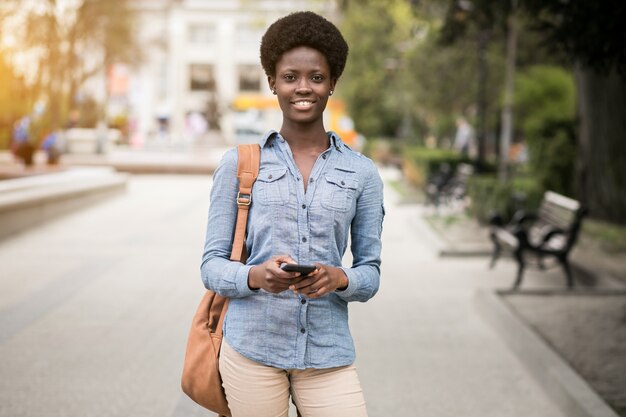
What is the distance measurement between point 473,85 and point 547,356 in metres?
24.7

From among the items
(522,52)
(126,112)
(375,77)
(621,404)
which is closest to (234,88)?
(126,112)

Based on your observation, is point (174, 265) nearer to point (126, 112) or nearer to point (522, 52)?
point (522, 52)

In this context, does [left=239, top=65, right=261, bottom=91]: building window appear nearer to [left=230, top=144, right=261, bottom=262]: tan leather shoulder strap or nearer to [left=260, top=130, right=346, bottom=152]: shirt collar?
[left=260, top=130, right=346, bottom=152]: shirt collar

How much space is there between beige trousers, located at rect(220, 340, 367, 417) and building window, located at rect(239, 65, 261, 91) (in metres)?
84.6

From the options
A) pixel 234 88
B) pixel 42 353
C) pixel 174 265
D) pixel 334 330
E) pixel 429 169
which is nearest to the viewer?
pixel 334 330

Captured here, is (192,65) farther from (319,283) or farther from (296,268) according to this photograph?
(296,268)

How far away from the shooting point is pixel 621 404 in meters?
5.18

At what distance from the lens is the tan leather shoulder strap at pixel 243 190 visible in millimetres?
2623

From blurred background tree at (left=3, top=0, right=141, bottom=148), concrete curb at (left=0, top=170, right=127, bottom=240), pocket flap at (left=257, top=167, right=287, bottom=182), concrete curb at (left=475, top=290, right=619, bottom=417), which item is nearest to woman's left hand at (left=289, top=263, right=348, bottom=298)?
pocket flap at (left=257, top=167, right=287, bottom=182)

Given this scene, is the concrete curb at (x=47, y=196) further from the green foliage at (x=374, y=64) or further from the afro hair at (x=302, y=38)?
the green foliage at (x=374, y=64)

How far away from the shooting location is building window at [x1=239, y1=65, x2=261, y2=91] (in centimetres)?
8625

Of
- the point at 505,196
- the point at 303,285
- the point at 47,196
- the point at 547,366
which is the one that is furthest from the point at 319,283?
the point at 47,196

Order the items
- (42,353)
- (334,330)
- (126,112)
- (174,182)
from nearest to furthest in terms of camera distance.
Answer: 1. (334,330)
2. (42,353)
3. (174,182)
4. (126,112)

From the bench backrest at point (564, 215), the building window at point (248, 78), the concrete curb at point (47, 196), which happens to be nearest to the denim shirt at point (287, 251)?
the bench backrest at point (564, 215)
